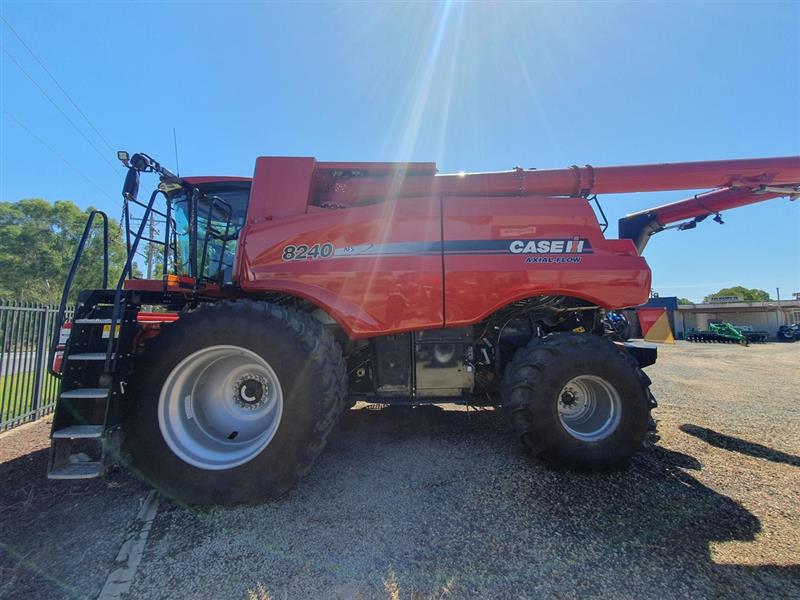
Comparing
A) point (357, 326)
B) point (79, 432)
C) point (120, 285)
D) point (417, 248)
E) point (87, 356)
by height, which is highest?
point (417, 248)

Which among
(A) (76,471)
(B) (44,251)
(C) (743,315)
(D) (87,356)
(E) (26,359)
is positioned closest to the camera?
(A) (76,471)

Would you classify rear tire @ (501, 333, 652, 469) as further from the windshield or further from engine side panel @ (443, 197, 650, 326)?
the windshield

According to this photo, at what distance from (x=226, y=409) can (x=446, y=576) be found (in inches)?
87.6

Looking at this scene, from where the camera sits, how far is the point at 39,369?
5539mm

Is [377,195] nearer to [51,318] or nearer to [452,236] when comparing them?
[452,236]

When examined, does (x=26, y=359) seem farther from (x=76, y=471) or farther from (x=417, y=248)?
(x=417, y=248)

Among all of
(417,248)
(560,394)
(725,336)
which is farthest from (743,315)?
(417,248)

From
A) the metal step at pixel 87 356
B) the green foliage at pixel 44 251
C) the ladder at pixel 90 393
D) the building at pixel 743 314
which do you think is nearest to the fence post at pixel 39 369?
the ladder at pixel 90 393

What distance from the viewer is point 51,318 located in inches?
235

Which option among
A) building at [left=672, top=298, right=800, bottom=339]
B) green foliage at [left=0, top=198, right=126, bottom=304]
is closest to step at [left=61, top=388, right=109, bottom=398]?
green foliage at [left=0, top=198, right=126, bottom=304]

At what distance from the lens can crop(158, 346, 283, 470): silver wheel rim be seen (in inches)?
113

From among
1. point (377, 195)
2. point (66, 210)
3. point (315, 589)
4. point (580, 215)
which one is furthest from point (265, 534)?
point (66, 210)

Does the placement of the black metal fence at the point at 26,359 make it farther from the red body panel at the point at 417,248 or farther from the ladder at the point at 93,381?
the red body panel at the point at 417,248

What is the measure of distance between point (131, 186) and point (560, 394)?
4.04 m
